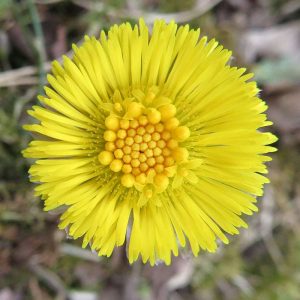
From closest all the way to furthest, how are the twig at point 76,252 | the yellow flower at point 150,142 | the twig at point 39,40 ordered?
the yellow flower at point 150,142 < the twig at point 39,40 < the twig at point 76,252

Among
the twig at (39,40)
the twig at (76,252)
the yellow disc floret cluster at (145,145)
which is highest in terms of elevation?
the twig at (39,40)

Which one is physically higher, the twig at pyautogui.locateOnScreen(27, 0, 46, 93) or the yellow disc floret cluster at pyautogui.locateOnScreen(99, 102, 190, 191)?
the twig at pyautogui.locateOnScreen(27, 0, 46, 93)

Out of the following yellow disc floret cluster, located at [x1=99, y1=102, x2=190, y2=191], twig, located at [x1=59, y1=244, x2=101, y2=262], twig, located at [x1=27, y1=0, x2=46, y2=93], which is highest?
twig, located at [x1=27, y1=0, x2=46, y2=93]

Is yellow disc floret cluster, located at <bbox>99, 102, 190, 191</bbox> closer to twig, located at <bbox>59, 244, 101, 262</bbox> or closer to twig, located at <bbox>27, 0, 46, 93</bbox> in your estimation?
twig, located at <bbox>27, 0, 46, 93</bbox>

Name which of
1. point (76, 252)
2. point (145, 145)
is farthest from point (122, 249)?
point (145, 145)

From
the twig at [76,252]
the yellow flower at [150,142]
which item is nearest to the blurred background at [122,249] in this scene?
the twig at [76,252]

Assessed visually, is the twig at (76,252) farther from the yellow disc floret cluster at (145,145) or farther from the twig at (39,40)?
the yellow disc floret cluster at (145,145)

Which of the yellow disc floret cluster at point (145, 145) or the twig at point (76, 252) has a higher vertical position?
the yellow disc floret cluster at point (145, 145)

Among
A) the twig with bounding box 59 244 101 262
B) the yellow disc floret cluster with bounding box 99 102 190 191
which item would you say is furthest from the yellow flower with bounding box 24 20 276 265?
the twig with bounding box 59 244 101 262
